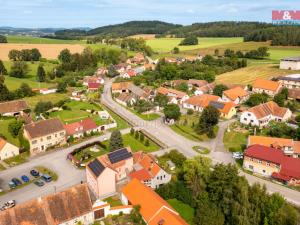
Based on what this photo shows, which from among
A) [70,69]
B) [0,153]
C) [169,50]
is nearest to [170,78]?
[70,69]

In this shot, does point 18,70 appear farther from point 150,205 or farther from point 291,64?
point 291,64

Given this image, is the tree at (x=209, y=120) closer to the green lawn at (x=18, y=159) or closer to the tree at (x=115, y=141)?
the tree at (x=115, y=141)

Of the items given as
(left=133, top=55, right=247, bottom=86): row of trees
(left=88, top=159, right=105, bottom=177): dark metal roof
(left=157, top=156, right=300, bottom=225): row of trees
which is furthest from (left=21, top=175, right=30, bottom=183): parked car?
(left=133, top=55, right=247, bottom=86): row of trees

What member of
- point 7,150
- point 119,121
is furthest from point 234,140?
point 7,150

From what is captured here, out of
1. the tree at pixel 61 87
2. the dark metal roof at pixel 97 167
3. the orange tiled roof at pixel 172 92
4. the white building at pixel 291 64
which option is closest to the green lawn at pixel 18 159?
the dark metal roof at pixel 97 167

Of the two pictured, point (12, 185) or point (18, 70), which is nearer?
point (12, 185)

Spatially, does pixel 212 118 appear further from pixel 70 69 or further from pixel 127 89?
pixel 70 69

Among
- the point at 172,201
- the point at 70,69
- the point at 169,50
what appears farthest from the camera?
the point at 169,50
